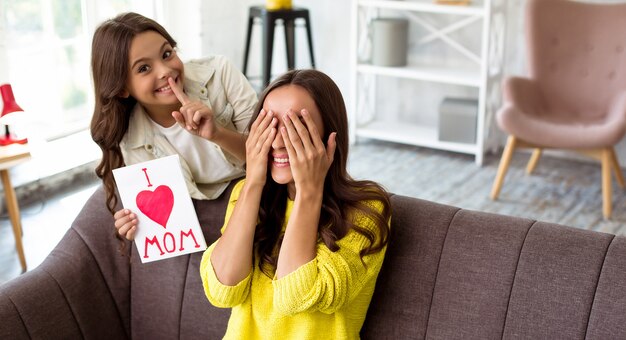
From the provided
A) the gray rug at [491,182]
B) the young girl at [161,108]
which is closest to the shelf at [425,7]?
the gray rug at [491,182]

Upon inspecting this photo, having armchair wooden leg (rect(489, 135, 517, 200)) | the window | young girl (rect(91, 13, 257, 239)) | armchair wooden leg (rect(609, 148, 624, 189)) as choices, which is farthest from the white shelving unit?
young girl (rect(91, 13, 257, 239))

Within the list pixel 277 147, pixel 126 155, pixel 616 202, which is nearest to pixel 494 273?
pixel 277 147

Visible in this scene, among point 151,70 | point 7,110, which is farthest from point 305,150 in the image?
point 7,110

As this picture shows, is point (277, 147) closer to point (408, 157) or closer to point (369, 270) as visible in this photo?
point (369, 270)

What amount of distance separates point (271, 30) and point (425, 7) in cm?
88

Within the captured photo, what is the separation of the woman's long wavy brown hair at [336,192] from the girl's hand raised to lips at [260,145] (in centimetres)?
7

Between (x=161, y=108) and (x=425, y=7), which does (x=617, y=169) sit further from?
(x=161, y=108)

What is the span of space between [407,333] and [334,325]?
6.4 inches

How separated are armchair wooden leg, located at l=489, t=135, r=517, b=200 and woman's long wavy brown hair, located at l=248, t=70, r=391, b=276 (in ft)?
8.47

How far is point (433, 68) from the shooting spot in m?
5.05

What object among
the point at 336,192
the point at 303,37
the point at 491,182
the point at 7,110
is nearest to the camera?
the point at 336,192

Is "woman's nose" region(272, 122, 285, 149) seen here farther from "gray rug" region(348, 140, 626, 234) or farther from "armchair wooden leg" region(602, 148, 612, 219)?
"armchair wooden leg" region(602, 148, 612, 219)

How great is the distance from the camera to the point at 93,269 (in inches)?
81.0

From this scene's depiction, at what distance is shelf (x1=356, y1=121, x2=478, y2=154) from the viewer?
4898 mm
